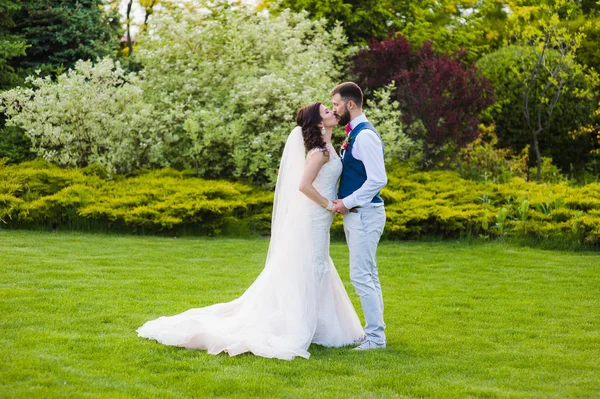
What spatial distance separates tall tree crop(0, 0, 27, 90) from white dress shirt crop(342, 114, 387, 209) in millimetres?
10744

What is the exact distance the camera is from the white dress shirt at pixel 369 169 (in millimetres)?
5590

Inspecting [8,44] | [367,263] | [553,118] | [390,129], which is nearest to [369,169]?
[367,263]

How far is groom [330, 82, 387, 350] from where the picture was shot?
5.61 metres

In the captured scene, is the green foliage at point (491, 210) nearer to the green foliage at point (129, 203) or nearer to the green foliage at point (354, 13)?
the green foliage at point (129, 203)

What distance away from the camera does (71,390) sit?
443 cm

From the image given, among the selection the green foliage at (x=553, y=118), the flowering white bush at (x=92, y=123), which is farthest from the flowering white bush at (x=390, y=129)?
the flowering white bush at (x=92, y=123)

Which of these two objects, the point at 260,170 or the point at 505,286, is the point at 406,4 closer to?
the point at 260,170

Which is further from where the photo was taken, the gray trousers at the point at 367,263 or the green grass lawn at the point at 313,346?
the gray trousers at the point at 367,263

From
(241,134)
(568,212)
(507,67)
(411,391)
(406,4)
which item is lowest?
(411,391)

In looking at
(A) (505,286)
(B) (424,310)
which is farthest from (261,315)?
(A) (505,286)

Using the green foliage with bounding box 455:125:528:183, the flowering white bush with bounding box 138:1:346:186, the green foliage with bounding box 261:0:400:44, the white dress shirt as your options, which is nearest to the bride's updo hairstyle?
the white dress shirt

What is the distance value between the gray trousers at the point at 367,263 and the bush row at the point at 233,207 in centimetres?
→ 513

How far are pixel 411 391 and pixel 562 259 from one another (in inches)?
220

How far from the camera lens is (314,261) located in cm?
586
